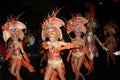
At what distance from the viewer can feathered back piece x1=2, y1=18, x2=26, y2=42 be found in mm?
6014

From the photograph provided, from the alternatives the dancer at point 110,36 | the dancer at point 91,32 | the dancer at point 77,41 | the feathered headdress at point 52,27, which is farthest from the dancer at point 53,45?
the dancer at point 110,36

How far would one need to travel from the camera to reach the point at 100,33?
23.0 ft

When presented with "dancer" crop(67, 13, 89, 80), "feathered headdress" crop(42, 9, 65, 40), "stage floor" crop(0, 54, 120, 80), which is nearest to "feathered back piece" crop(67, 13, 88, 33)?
"dancer" crop(67, 13, 89, 80)

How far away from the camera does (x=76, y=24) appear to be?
609cm

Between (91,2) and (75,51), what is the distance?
4.40 ft

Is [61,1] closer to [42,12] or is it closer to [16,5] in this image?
[42,12]

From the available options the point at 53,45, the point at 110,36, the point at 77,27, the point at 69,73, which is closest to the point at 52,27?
the point at 53,45

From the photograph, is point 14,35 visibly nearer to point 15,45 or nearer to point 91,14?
point 15,45

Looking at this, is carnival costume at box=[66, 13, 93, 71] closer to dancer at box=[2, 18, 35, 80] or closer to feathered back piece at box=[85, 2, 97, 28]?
feathered back piece at box=[85, 2, 97, 28]

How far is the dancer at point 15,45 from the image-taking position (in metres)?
6.03

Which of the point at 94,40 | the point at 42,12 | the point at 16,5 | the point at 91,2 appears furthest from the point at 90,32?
the point at 16,5

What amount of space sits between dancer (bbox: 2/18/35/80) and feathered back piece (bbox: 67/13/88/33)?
1.01 m

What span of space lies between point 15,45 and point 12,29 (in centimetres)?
35

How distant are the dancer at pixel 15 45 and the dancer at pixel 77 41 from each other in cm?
103
